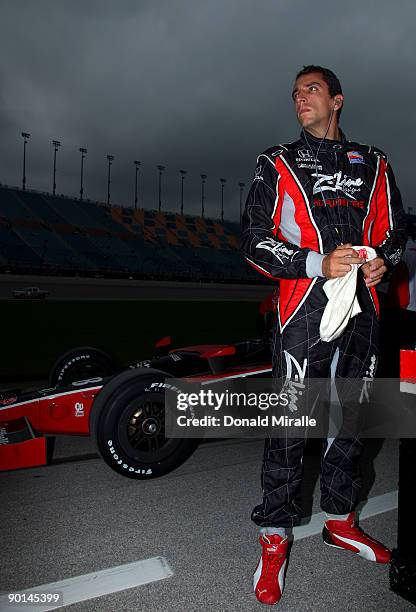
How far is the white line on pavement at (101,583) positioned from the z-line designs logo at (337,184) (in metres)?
1.57

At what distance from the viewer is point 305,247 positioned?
2.03 m

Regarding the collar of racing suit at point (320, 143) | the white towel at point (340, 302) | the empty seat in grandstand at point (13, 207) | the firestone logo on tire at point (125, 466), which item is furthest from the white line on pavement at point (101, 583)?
the empty seat in grandstand at point (13, 207)

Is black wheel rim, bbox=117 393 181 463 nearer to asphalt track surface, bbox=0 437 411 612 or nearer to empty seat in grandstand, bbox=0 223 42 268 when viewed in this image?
asphalt track surface, bbox=0 437 411 612

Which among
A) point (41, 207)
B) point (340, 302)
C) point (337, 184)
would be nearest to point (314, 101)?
point (337, 184)

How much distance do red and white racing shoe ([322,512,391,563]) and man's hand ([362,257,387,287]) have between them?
3.20 ft

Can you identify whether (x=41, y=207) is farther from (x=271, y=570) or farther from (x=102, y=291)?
(x=271, y=570)

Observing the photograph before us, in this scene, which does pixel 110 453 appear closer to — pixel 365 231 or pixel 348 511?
pixel 348 511

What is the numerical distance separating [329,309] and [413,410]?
44cm

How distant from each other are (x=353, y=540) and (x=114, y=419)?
1344 mm

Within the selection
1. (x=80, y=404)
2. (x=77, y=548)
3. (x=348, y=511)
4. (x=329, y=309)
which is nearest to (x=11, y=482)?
(x=80, y=404)

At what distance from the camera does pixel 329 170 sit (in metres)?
A: 2.09

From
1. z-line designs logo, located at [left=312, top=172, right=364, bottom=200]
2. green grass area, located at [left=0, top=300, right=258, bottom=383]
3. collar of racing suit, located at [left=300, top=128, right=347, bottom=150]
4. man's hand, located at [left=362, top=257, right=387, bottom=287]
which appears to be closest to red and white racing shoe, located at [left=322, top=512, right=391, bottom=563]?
man's hand, located at [left=362, top=257, right=387, bottom=287]

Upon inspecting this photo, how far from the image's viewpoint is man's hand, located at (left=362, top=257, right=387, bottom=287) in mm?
1943

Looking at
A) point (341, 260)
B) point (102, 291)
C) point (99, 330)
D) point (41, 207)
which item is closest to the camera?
point (341, 260)
